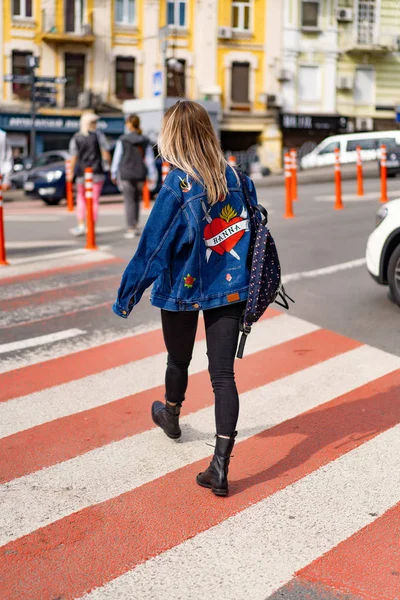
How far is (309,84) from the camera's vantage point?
44.1 m

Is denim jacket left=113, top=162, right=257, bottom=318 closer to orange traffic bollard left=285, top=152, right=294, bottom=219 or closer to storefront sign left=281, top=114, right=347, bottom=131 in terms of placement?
orange traffic bollard left=285, top=152, right=294, bottom=219

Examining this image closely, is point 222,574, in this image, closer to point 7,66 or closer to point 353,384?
point 353,384

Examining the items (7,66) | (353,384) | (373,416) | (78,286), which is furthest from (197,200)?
(7,66)

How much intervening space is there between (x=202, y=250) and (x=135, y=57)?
3896 centimetres

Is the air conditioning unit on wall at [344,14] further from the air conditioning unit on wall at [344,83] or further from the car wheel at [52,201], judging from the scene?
the car wheel at [52,201]

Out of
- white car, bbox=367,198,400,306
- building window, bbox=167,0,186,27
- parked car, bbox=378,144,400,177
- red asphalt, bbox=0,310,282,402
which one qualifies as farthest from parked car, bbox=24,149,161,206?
building window, bbox=167,0,186,27

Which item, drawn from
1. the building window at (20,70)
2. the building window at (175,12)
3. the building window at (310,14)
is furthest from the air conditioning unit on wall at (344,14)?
the building window at (20,70)

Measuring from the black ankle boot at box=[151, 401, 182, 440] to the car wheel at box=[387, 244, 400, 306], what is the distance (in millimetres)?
4024

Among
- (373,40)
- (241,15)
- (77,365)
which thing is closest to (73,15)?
(241,15)

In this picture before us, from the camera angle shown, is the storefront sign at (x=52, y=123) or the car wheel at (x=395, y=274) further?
the storefront sign at (x=52, y=123)

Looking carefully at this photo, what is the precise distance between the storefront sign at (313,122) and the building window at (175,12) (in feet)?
22.0

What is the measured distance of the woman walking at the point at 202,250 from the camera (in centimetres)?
416

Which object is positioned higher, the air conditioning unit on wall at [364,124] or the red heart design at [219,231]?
the air conditioning unit on wall at [364,124]

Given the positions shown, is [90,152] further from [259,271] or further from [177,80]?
[177,80]
